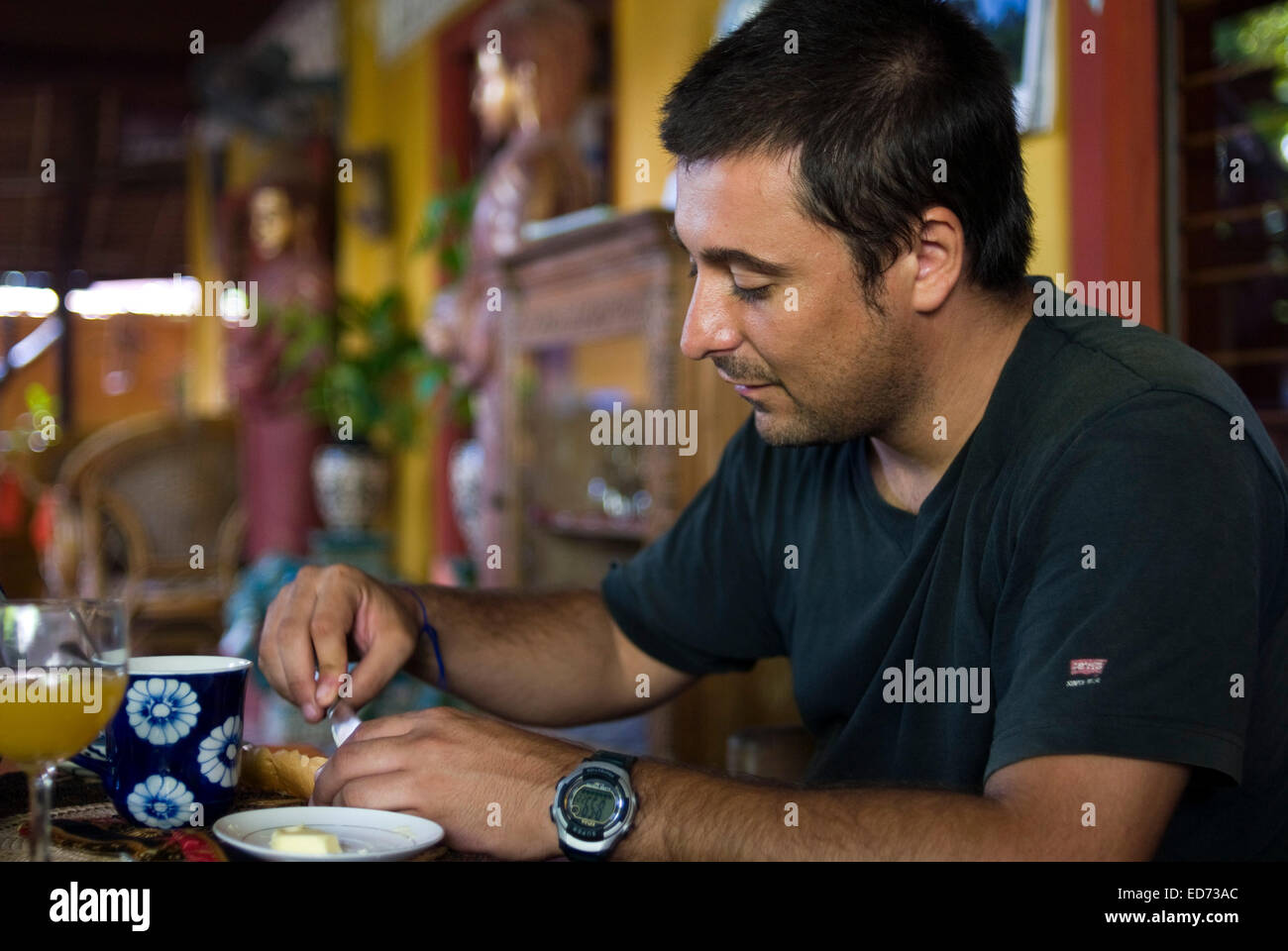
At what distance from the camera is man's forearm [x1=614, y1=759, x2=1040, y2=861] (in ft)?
3.11

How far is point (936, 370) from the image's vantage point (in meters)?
1.36

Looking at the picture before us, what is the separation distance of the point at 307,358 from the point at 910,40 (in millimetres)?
5715

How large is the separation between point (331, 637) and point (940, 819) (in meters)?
0.64

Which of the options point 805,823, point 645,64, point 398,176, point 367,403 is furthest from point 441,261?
point 805,823

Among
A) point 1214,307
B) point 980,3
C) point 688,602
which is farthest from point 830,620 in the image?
point 980,3

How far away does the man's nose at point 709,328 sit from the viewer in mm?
1331

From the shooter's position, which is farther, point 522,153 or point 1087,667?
point 522,153

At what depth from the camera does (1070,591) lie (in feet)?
3.40

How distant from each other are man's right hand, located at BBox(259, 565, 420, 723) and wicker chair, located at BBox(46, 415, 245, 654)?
13.8 ft

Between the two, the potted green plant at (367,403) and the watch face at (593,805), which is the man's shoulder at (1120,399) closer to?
the watch face at (593,805)

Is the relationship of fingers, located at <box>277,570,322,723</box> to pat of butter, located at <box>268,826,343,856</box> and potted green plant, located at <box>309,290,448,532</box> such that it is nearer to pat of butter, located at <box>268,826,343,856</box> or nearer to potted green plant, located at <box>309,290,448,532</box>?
pat of butter, located at <box>268,826,343,856</box>

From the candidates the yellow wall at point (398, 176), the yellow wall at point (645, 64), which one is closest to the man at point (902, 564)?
the yellow wall at point (645, 64)

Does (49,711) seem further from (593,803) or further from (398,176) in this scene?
(398,176)
